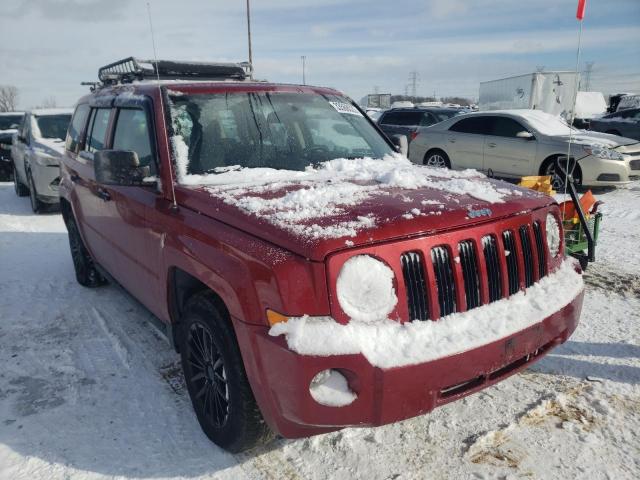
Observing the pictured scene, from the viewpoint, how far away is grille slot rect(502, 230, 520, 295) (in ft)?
8.05

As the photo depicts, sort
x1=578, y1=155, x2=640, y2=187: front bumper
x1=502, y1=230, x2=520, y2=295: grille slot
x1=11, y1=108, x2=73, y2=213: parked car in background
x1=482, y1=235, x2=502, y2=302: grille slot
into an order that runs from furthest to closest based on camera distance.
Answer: x1=578, y1=155, x2=640, y2=187: front bumper
x1=11, y1=108, x2=73, y2=213: parked car in background
x1=502, y1=230, x2=520, y2=295: grille slot
x1=482, y1=235, x2=502, y2=302: grille slot

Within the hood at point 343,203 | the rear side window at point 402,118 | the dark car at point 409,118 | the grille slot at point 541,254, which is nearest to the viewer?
the hood at point 343,203

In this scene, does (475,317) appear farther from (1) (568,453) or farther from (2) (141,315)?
(2) (141,315)

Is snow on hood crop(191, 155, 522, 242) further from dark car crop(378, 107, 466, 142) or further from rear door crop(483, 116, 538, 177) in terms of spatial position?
dark car crop(378, 107, 466, 142)

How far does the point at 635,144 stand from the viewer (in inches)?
369

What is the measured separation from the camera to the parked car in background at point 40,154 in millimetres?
8234

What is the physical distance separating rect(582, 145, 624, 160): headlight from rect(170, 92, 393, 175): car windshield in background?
253 inches

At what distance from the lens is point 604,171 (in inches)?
340

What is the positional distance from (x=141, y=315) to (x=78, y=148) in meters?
1.66

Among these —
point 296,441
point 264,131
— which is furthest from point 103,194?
point 296,441

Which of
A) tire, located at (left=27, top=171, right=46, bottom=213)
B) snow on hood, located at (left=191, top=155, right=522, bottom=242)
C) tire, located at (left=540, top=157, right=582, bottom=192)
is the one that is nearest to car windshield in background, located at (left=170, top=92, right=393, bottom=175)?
snow on hood, located at (left=191, top=155, right=522, bottom=242)

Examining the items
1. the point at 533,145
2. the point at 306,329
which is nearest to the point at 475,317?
the point at 306,329

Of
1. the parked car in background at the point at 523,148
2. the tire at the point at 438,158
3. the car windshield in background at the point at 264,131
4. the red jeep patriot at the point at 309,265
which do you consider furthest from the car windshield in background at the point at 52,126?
the car windshield in background at the point at 264,131

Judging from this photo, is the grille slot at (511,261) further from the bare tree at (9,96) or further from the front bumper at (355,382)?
the bare tree at (9,96)
